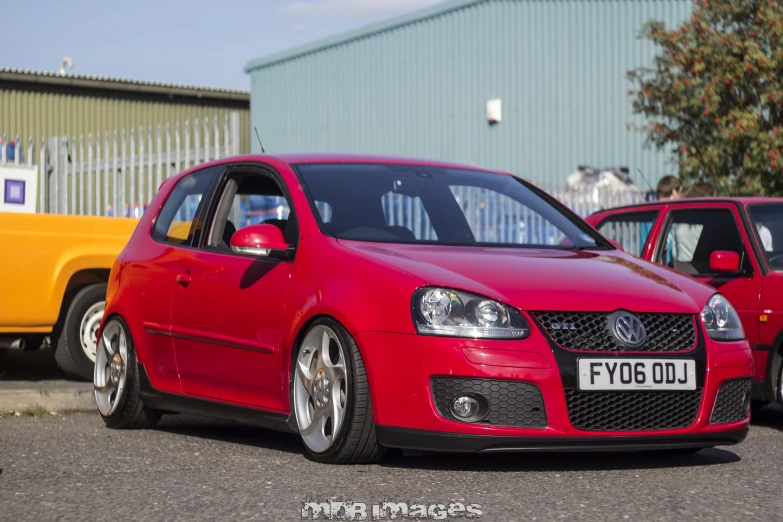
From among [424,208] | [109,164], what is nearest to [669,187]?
[424,208]

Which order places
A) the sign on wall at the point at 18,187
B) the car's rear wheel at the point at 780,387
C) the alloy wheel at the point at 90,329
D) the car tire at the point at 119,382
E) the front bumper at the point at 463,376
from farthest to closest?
the sign on wall at the point at 18,187
the alloy wheel at the point at 90,329
the car's rear wheel at the point at 780,387
the car tire at the point at 119,382
the front bumper at the point at 463,376

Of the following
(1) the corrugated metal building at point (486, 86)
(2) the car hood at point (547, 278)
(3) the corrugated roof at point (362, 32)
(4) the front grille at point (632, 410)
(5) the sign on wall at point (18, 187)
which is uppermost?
(3) the corrugated roof at point (362, 32)

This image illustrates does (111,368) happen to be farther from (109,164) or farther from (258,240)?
(109,164)

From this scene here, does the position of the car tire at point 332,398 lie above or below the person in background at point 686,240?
below

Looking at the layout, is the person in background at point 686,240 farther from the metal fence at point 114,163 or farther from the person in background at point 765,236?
the metal fence at point 114,163

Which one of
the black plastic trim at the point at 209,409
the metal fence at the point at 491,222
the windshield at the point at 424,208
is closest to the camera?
the black plastic trim at the point at 209,409

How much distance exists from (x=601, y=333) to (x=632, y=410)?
0.36 meters

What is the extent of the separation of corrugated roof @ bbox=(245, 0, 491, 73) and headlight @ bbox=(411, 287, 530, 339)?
84.0 feet

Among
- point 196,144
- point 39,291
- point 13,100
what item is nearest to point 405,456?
point 39,291

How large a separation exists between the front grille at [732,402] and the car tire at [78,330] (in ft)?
18.8

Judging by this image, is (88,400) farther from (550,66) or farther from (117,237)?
(550,66)

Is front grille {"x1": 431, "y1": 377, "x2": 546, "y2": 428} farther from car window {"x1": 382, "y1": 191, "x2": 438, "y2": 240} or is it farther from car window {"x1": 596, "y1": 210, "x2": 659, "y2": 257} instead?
car window {"x1": 596, "y1": 210, "x2": 659, "y2": 257}

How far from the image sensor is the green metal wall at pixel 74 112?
35219mm

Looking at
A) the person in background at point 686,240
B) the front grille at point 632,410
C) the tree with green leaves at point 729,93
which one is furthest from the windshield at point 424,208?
the tree with green leaves at point 729,93
